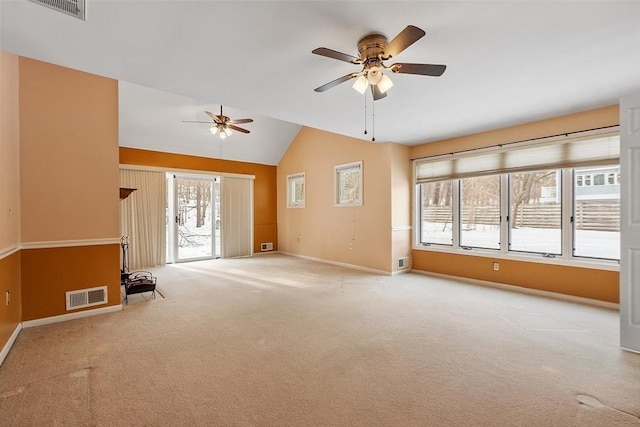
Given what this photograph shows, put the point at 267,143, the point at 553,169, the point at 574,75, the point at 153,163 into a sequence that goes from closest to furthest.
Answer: the point at 574,75, the point at 553,169, the point at 153,163, the point at 267,143

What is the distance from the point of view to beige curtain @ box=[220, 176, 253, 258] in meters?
7.51

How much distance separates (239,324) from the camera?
3.18 meters

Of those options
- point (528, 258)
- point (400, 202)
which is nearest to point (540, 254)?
point (528, 258)

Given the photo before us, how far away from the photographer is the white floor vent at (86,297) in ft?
10.8

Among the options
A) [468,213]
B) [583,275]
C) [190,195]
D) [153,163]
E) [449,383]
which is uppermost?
[153,163]

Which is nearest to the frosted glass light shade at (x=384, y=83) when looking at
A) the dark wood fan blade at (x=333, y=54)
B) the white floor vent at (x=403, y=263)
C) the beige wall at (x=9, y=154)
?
the dark wood fan blade at (x=333, y=54)

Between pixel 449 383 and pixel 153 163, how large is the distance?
6.74 metres

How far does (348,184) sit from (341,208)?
1.80ft

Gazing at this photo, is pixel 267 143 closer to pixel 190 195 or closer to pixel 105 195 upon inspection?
pixel 190 195

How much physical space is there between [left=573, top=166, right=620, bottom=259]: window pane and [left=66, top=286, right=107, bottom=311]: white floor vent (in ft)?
20.1

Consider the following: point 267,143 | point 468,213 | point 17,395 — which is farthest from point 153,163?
point 468,213

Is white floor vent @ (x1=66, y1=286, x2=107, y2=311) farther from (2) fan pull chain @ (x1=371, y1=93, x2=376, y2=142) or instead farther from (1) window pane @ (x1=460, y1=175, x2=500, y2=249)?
(1) window pane @ (x1=460, y1=175, x2=500, y2=249)

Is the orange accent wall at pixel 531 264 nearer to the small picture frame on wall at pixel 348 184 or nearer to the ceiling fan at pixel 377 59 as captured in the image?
the small picture frame on wall at pixel 348 184

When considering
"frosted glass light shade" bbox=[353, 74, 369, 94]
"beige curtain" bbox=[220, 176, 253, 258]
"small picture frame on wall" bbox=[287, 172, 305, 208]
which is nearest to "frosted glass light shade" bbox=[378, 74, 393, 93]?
"frosted glass light shade" bbox=[353, 74, 369, 94]
